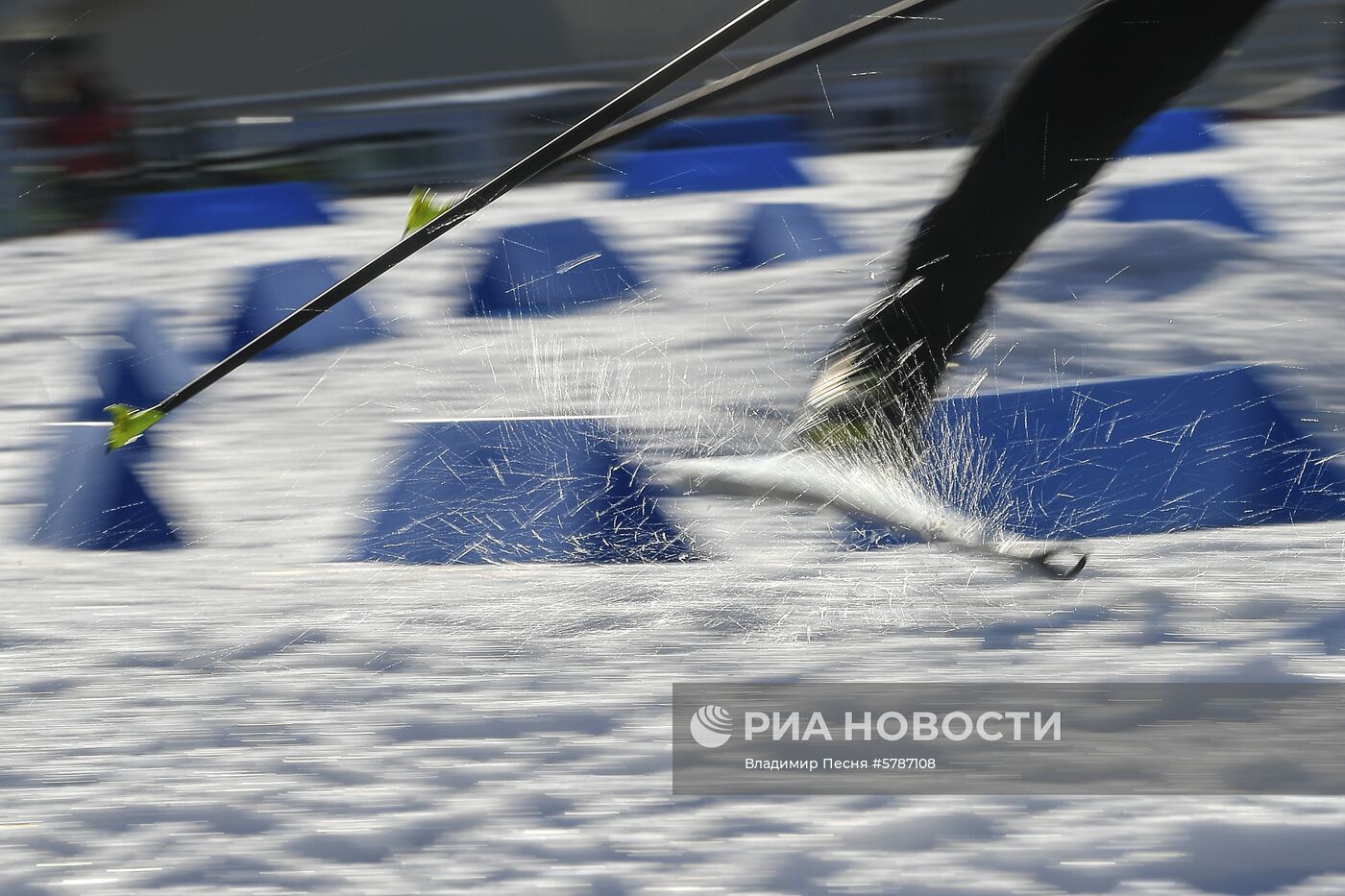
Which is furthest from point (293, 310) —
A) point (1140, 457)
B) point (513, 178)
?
point (1140, 457)

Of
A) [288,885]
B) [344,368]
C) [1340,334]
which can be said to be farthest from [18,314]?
[1340,334]

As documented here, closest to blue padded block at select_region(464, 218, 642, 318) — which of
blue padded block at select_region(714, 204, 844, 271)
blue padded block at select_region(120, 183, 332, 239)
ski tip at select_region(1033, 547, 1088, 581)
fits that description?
blue padded block at select_region(714, 204, 844, 271)

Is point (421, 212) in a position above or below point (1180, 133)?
below

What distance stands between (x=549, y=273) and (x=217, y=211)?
3.20 feet

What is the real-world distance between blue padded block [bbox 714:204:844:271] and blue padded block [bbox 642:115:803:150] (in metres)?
0.74

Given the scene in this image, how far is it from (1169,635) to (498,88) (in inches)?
135

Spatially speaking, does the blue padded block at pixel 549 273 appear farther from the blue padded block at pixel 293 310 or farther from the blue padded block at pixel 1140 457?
the blue padded block at pixel 1140 457

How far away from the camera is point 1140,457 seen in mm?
1243

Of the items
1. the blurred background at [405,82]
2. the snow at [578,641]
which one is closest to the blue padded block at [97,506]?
the snow at [578,641]

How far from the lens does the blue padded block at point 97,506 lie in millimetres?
1226

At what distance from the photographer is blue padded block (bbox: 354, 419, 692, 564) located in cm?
114

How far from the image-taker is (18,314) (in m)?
2.08

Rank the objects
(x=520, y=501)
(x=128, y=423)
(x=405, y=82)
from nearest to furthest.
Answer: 1. (x=128, y=423)
2. (x=520, y=501)
3. (x=405, y=82)

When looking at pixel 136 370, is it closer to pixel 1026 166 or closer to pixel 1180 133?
pixel 1026 166
